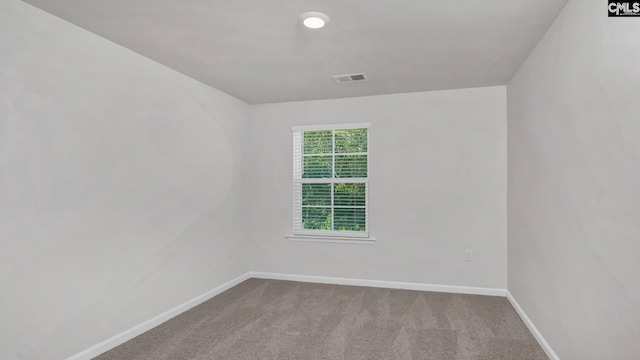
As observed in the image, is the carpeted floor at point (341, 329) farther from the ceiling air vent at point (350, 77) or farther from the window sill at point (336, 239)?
the ceiling air vent at point (350, 77)

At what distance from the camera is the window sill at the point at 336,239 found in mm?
4363

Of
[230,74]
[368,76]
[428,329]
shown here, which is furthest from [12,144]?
[428,329]

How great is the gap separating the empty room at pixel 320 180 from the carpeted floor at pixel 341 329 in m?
0.03

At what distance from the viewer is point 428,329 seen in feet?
10.0

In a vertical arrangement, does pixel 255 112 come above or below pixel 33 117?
above

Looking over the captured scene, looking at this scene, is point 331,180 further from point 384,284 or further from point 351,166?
point 384,284

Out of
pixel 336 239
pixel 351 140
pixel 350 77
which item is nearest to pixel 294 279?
pixel 336 239

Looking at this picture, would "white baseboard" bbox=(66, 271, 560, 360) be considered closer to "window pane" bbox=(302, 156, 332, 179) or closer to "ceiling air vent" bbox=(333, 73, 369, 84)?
"window pane" bbox=(302, 156, 332, 179)

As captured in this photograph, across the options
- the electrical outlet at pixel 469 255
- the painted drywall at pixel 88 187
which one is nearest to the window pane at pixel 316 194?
the painted drywall at pixel 88 187

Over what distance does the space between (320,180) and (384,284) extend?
1.53m

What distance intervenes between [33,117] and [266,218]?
294cm

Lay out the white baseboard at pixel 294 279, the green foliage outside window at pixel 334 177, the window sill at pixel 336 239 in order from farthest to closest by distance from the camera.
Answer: the green foliage outside window at pixel 334 177 → the window sill at pixel 336 239 → the white baseboard at pixel 294 279

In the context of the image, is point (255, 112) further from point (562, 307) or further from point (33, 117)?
point (562, 307)

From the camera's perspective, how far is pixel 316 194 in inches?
183
